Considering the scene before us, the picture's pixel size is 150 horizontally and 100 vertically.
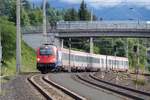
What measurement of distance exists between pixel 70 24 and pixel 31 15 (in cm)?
5947

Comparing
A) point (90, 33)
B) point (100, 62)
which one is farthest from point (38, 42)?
point (100, 62)

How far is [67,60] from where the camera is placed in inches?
2798

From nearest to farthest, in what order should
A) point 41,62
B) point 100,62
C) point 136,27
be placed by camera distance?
1. point 41,62
2. point 100,62
3. point 136,27

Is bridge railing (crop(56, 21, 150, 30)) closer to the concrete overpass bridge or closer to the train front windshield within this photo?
the concrete overpass bridge

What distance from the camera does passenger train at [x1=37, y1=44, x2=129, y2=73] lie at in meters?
63.6

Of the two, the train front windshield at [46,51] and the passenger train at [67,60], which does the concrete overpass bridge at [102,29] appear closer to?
the passenger train at [67,60]

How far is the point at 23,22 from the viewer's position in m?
144

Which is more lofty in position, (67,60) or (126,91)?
(126,91)

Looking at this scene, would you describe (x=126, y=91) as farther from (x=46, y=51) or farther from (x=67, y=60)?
(x=67, y=60)

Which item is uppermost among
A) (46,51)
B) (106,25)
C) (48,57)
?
(106,25)

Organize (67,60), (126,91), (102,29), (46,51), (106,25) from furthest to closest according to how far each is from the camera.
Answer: (106,25) → (102,29) → (67,60) → (46,51) → (126,91)

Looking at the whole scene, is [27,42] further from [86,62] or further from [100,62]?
[86,62]

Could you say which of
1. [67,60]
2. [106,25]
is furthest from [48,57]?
[106,25]

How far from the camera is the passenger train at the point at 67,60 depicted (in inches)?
2502
